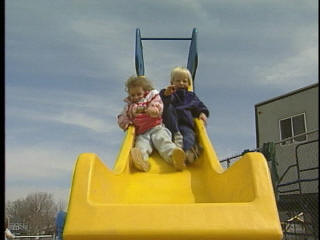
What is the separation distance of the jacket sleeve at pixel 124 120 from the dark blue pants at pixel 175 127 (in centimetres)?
37

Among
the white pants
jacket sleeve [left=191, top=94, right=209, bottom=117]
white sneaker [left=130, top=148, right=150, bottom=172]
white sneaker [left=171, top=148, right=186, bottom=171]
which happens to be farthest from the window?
white sneaker [left=130, top=148, right=150, bottom=172]

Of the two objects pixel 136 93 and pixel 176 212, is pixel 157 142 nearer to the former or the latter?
pixel 136 93

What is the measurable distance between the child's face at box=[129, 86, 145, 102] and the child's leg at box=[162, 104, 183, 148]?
303mm

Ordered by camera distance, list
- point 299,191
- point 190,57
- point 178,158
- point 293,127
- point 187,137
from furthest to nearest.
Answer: point 293,127 < point 299,191 < point 190,57 < point 187,137 < point 178,158

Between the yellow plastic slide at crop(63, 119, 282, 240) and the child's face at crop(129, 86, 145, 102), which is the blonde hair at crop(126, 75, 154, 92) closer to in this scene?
the child's face at crop(129, 86, 145, 102)

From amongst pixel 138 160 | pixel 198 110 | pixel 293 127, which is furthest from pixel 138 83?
pixel 293 127

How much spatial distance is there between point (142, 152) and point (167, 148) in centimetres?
23

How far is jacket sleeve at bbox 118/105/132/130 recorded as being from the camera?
380 centimetres

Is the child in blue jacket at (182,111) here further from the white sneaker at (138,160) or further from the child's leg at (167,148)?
the white sneaker at (138,160)

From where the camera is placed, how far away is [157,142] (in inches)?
141

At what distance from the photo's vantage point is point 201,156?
3338 millimetres
